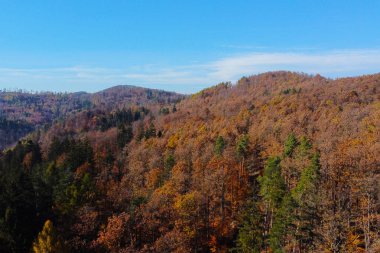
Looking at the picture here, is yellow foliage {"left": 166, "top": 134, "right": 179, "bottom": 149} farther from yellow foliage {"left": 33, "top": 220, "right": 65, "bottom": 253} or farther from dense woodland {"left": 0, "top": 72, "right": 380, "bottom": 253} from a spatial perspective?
yellow foliage {"left": 33, "top": 220, "right": 65, "bottom": 253}

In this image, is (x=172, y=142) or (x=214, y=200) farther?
(x=172, y=142)

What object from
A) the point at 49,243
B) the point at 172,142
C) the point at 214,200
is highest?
the point at 172,142

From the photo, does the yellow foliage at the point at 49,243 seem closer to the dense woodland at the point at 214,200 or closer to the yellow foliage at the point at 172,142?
the dense woodland at the point at 214,200

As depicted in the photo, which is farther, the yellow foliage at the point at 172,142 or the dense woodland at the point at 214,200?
the yellow foliage at the point at 172,142

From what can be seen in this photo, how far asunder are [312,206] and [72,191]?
33802mm

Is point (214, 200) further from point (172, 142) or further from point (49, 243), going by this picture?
point (172, 142)

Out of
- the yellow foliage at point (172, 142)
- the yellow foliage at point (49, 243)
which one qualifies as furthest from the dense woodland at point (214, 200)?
the yellow foliage at point (172, 142)

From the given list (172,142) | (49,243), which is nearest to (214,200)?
(49,243)

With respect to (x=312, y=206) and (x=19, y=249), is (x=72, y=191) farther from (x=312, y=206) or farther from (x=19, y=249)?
(x=312, y=206)

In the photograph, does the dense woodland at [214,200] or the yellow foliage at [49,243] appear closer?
the yellow foliage at [49,243]

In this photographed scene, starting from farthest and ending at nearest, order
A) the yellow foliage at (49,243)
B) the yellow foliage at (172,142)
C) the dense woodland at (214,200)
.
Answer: the yellow foliage at (172,142) → the dense woodland at (214,200) → the yellow foliage at (49,243)

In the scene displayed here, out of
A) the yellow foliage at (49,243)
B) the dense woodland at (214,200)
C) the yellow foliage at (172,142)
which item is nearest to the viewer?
the yellow foliage at (49,243)

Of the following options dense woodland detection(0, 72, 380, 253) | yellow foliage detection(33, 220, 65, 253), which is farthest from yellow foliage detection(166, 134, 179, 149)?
yellow foliage detection(33, 220, 65, 253)

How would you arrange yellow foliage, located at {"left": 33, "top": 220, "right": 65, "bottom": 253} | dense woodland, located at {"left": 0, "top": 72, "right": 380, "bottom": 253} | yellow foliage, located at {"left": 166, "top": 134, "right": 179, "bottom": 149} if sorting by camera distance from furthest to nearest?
yellow foliage, located at {"left": 166, "top": 134, "right": 179, "bottom": 149}, dense woodland, located at {"left": 0, "top": 72, "right": 380, "bottom": 253}, yellow foliage, located at {"left": 33, "top": 220, "right": 65, "bottom": 253}
